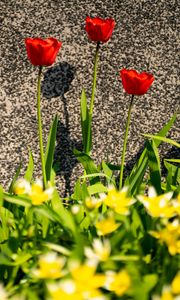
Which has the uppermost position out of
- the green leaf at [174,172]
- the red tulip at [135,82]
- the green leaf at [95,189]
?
the red tulip at [135,82]

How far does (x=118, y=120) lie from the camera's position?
1.96 metres

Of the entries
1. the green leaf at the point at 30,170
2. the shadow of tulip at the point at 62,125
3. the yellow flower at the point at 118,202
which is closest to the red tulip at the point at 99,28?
the shadow of tulip at the point at 62,125

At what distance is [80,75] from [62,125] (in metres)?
0.17

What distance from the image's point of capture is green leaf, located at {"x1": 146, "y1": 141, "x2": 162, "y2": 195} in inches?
66.3

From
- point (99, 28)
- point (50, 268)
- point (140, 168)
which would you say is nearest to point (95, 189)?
point (140, 168)

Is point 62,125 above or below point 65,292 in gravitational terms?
below

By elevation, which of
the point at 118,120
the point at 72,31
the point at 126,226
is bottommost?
the point at 118,120

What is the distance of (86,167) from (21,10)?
22.2 inches

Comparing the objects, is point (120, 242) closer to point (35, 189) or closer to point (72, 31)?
point (35, 189)

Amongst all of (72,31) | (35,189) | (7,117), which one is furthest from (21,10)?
(35,189)

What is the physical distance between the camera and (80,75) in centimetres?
196

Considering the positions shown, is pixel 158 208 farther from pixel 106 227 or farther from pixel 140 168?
pixel 140 168

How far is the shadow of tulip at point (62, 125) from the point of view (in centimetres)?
195

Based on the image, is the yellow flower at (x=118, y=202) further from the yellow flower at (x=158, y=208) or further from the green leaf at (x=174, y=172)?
the green leaf at (x=174, y=172)
